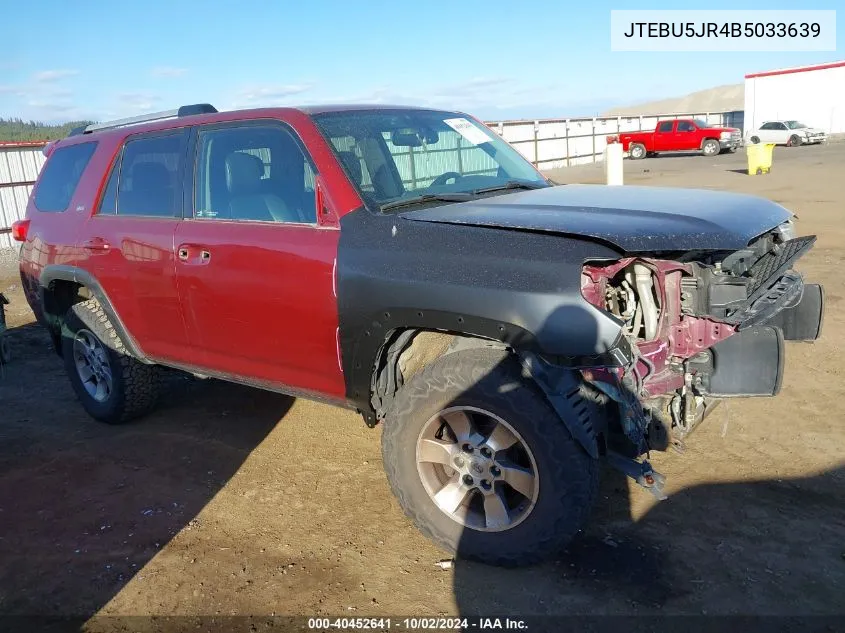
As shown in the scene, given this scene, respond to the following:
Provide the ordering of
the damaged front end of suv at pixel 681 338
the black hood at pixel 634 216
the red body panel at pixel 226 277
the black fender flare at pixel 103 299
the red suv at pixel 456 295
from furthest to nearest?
the black fender flare at pixel 103 299 → the red body panel at pixel 226 277 → the damaged front end of suv at pixel 681 338 → the red suv at pixel 456 295 → the black hood at pixel 634 216

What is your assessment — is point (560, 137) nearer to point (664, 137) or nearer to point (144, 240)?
point (664, 137)

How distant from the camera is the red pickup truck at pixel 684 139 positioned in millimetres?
32781

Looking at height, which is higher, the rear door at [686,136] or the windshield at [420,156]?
the windshield at [420,156]

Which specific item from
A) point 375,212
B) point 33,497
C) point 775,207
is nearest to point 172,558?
point 33,497

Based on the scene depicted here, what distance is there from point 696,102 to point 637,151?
94.0 meters

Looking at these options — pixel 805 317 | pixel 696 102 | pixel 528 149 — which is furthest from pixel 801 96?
pixel 696 102

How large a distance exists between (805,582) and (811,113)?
4714cm

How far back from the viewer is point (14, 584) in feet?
10.7

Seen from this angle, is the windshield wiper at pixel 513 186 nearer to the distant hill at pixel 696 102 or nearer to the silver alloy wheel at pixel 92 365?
the silver alloy wheel at pixel 92 365

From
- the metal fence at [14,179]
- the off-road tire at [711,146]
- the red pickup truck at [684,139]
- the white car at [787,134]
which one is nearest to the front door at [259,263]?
the metal fence at [14,179]

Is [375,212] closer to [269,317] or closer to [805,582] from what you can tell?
[269,317]

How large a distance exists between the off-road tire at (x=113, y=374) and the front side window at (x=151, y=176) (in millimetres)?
775

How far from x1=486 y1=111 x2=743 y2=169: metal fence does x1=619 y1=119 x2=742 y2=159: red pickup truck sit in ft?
5.15

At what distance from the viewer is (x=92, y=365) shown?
16.6ft
